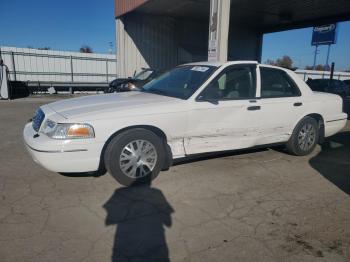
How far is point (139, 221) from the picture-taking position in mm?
3059

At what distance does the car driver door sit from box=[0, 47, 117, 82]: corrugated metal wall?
17957 mm

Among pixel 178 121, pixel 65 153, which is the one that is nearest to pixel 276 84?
pixel 178 121

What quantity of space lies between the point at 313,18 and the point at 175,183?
1579 centimetres

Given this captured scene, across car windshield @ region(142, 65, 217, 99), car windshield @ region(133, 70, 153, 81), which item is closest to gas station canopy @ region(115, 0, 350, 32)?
car windshield @ region(133, 70, 153, 81)

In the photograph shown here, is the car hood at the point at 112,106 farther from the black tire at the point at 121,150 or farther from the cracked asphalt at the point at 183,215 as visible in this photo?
the cracked asphalt at the point at 183,215

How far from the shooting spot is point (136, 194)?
3686 mm

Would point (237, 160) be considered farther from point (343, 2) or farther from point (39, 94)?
point (39, 94)

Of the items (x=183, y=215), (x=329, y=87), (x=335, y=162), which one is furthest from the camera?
(x=329, y=87)

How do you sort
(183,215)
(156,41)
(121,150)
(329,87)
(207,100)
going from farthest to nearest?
(329,87) → (156,41) → (207,100) → (121,150) → (183,215)

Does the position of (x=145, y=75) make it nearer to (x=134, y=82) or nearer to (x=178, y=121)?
(x=134, y=82)

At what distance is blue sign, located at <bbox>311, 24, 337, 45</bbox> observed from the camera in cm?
2742

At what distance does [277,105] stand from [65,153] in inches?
127

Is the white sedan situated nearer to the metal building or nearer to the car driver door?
the car driver door

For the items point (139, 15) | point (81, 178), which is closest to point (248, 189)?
point (81, 178)
